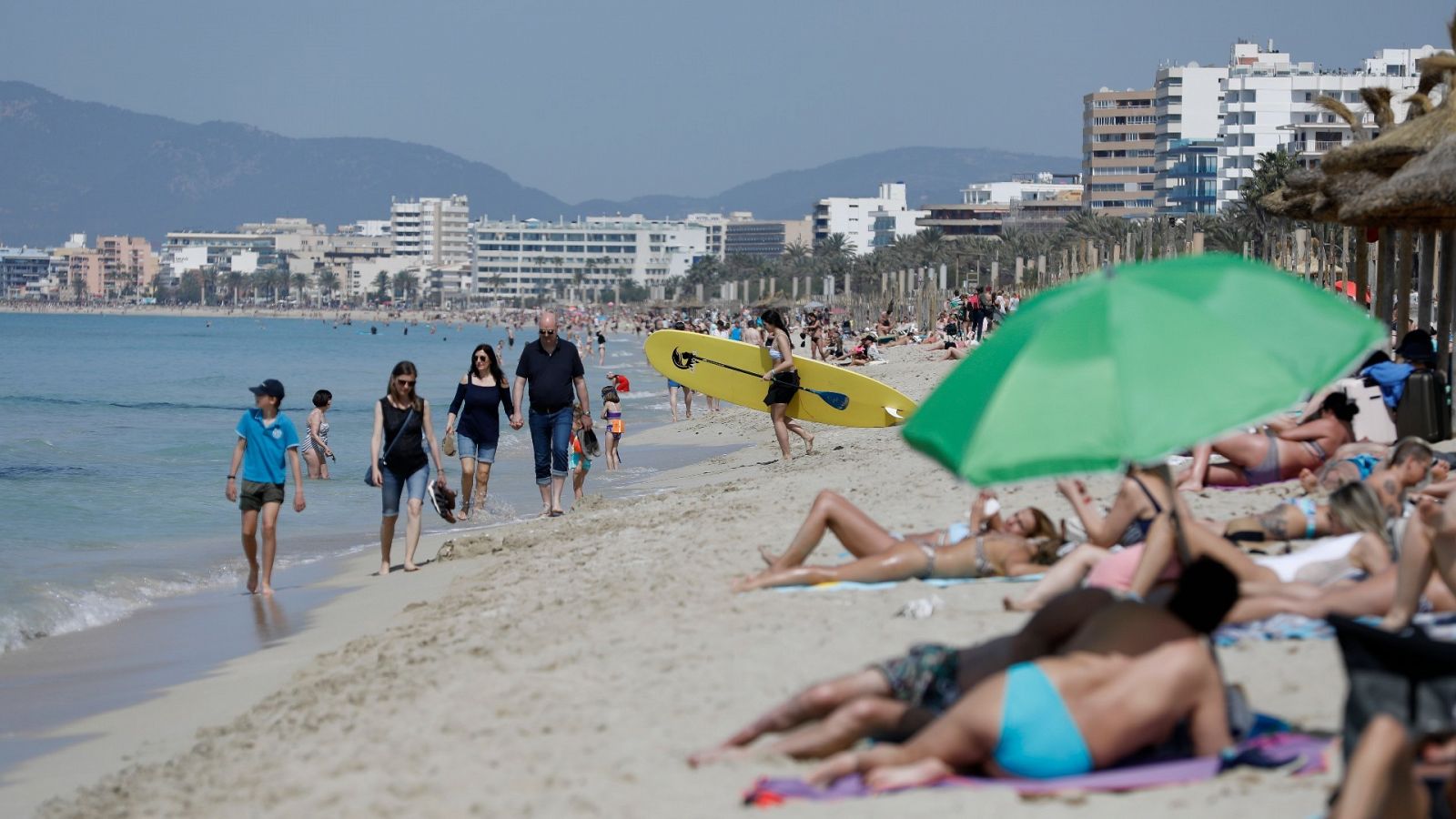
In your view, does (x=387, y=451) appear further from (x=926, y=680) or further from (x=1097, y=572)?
(x=926, y=680)

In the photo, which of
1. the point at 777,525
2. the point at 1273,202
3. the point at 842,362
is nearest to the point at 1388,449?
the point at 777,525

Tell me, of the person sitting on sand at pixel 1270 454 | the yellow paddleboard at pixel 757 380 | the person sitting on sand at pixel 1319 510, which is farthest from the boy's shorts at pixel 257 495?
the yellow paddleboard at pixel 757 380

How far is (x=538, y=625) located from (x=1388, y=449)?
4.81 meters

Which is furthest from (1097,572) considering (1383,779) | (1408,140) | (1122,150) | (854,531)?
(1122,150)

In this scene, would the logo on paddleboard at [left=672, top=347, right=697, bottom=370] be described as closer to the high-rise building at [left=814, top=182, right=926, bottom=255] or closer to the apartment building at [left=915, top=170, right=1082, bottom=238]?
the apartment building at [left=915, top=170, right=1082, bottom=238]

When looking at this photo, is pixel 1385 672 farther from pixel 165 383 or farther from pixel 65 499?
pixel 165 383

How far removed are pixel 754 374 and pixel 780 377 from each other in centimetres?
252

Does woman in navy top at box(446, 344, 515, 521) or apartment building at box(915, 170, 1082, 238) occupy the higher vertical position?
apartment building at box(915, 170, 1082, 238)

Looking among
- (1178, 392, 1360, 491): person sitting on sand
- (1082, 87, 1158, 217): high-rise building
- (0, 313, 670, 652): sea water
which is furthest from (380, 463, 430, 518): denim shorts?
(1082, 87, 1158, 217): high-rise building

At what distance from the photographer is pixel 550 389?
1105 centimetres

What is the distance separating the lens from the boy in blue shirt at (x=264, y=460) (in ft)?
29.8

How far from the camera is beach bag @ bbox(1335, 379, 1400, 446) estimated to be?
9.48 m

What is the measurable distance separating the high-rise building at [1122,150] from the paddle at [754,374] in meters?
109

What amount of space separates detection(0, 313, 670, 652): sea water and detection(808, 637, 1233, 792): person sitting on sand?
6.51 m
